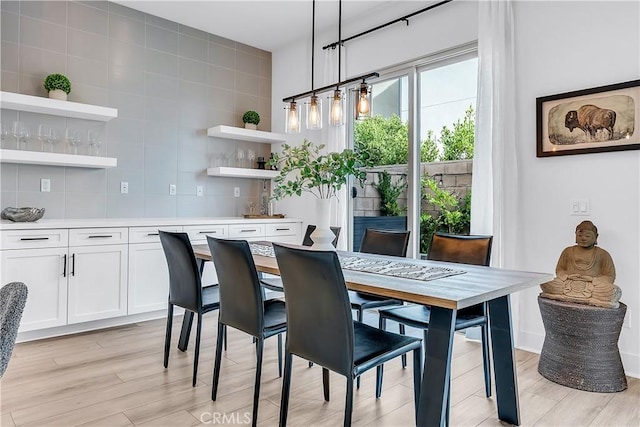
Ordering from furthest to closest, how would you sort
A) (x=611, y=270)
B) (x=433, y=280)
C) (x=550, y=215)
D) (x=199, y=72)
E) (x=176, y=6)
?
1. (x=199, y=72)
2. (x=176, y=6)
3. (x=550, y=215)
4. (x=611, y=270)
5. (x=433, y=280)

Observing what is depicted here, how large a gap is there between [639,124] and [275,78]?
381 cm

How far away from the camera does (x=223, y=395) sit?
2.39 metres

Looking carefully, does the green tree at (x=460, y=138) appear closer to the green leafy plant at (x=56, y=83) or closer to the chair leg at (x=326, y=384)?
the chair leg at (x=326, y=384)

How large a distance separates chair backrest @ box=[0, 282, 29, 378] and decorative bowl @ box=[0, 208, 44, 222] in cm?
256

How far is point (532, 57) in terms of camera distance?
314 cm

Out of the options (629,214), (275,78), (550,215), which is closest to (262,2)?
(275,78)

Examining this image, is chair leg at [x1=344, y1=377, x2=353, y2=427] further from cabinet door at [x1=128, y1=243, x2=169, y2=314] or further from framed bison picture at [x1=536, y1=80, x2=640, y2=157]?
cabinet door at [x1=128, y1=243, x2=169, y2=314]

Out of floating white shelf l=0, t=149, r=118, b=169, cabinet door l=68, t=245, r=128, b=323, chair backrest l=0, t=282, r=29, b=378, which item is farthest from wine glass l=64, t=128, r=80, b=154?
chair backrest l=0, t=282, r=29, b=378

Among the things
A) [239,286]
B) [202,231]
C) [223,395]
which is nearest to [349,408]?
[239,286]

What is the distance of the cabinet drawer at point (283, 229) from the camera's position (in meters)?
4.66

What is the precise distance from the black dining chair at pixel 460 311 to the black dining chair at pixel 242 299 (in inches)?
25.3

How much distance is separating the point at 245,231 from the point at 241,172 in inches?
29.6

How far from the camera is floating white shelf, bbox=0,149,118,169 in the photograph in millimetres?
3365

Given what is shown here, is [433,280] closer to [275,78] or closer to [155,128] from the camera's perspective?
[155,128]
